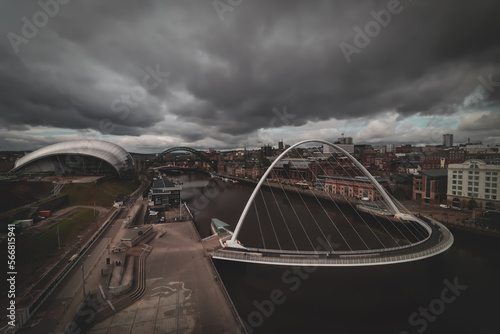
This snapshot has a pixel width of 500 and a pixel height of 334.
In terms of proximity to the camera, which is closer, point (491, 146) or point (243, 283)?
point (243, 283)

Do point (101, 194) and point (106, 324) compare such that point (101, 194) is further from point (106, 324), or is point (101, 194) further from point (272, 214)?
point (106, 324)

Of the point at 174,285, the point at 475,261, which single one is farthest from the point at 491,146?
the point at 174,285
